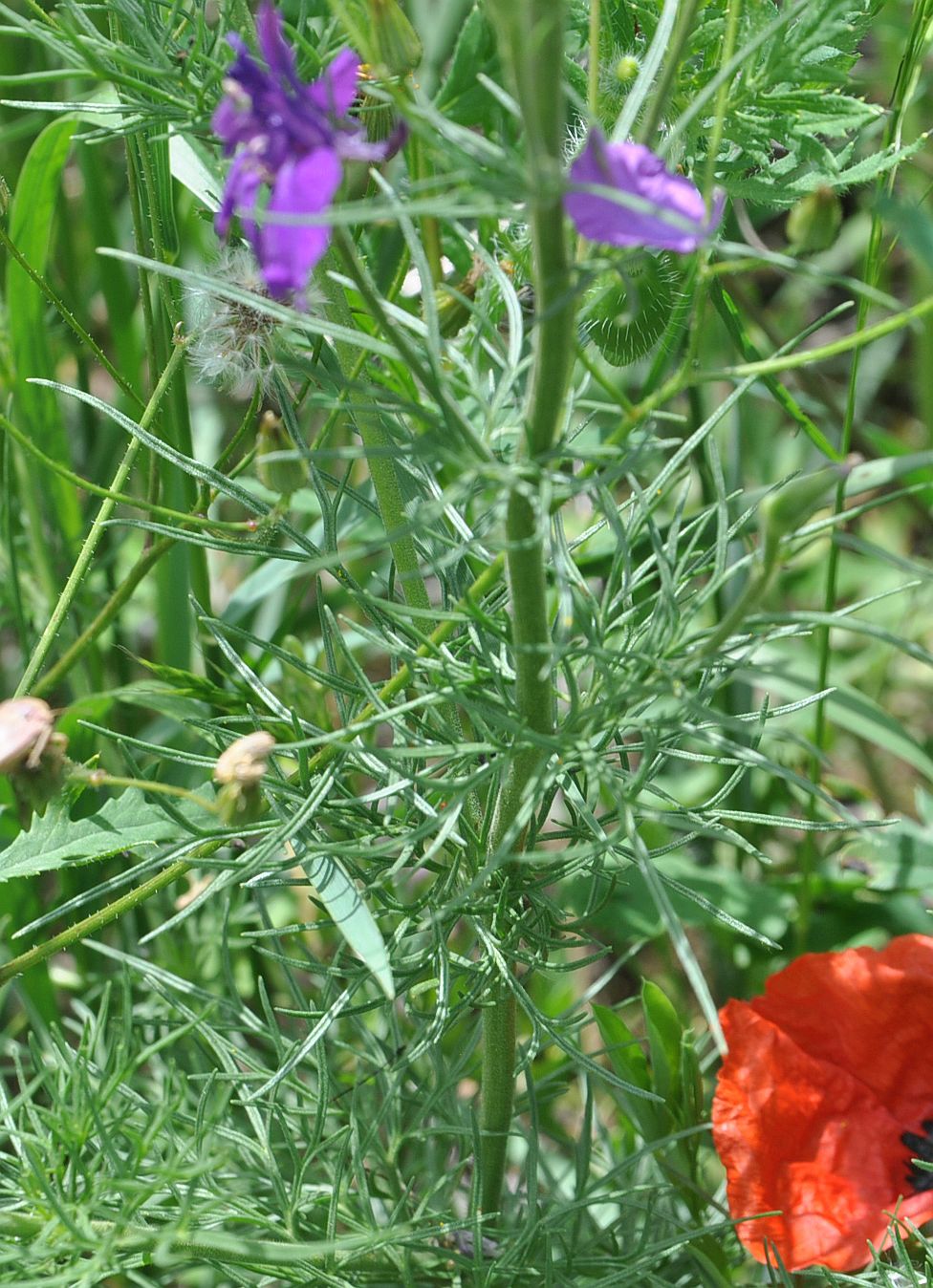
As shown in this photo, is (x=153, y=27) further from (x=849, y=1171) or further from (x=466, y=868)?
(x=849, y=1171)

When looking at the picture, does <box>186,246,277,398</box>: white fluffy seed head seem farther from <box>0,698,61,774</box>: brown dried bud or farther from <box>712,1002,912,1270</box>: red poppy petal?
<box>712,1002,912,1270</box>: red poppy petal

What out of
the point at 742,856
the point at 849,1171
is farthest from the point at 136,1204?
the point at 742,856

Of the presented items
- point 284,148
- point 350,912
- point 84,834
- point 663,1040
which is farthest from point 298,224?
point 663,1040

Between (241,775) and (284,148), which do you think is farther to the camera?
(241,775)

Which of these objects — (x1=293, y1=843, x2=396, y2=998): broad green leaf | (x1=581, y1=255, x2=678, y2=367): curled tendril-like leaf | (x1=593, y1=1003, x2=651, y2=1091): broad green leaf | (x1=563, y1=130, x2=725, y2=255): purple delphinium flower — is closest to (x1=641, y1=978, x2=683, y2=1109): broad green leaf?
(x1=593, y1=1003, x2=651, y2=1091): broad green leaf

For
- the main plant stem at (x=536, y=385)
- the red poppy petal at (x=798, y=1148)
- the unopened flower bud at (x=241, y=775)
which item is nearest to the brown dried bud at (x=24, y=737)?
the unopened flower bud at (x=241, y=775)

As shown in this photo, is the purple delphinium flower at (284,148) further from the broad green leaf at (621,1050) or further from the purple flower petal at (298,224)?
the broad green leaf at (621,1050)

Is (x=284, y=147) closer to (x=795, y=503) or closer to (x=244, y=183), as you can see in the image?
(x=244, y=183)
